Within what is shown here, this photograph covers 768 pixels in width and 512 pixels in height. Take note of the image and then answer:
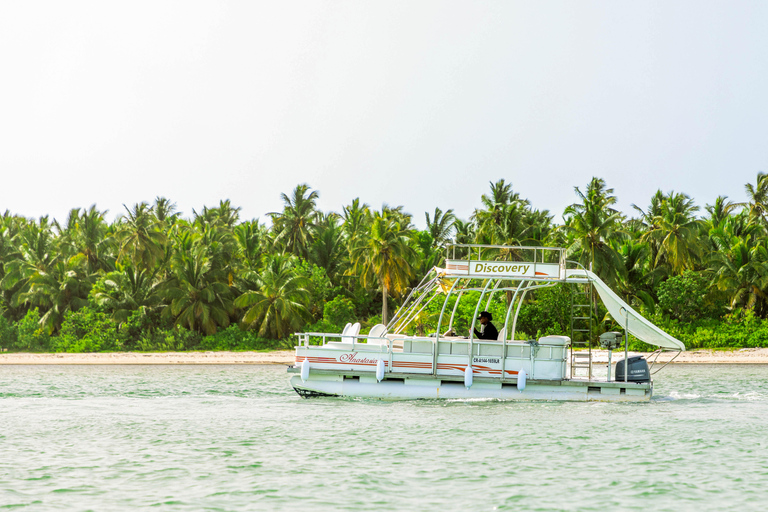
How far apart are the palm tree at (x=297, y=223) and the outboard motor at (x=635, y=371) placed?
38.1m

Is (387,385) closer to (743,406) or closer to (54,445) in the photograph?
(54,445)

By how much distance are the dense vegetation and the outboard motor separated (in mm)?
23200

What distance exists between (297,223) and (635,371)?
128 feet

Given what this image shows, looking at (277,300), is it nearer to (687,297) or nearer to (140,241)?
(140,241)

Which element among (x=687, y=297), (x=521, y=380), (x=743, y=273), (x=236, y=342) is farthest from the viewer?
(x=236, y=342)

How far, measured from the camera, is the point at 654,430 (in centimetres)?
1505

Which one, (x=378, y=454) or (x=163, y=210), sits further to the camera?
(x=163, y=210)

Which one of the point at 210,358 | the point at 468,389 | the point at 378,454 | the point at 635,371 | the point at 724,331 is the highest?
the point at 724,331

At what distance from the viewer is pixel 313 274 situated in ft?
167

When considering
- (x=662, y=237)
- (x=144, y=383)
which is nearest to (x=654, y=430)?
(x=144, y=383)

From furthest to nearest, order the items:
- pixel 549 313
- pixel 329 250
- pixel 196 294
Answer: pixel 329 250 < pixel 196 294 < pixel 549 313

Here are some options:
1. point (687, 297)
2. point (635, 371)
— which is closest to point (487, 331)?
point (635, 371)

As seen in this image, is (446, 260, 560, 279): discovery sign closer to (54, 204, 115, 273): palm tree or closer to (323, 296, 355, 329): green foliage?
(323, 296, 355, 329): green foliage

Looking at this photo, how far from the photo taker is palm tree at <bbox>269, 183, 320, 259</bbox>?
5456cm
